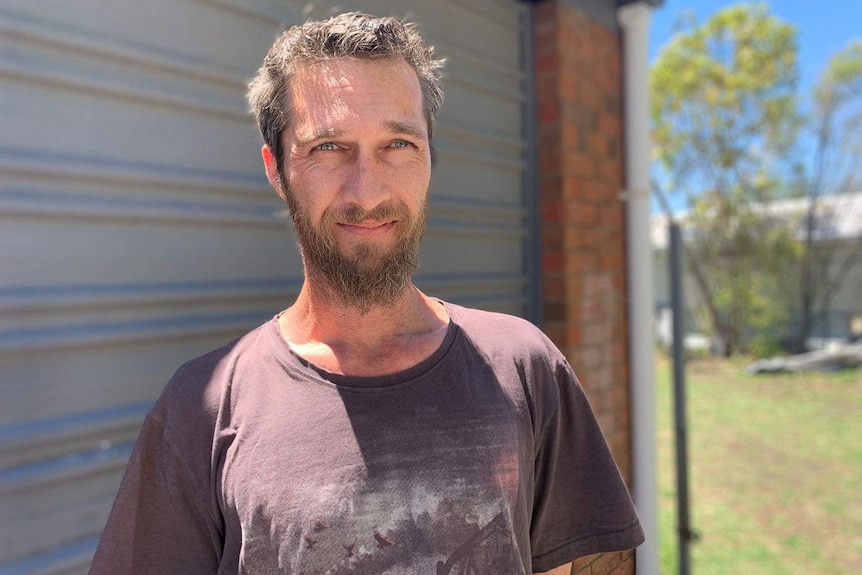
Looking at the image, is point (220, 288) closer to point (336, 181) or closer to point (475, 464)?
point (336, 181)

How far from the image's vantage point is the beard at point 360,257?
122cm

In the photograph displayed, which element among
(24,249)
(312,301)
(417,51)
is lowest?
(312,301)

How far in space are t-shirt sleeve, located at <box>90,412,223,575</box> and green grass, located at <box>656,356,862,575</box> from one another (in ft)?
13.0

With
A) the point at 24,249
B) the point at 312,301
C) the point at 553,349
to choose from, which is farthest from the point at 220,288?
the point at 553,349

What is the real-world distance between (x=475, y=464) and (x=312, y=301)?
0.46 m

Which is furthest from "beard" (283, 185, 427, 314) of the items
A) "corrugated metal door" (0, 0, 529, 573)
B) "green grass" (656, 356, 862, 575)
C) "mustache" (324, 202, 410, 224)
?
"green grass" (656, 356, 862, 575)

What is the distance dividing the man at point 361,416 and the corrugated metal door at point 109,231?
22.4 inches

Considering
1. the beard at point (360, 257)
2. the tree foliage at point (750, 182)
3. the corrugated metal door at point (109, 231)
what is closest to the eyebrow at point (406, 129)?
the beard at point (360, 257)

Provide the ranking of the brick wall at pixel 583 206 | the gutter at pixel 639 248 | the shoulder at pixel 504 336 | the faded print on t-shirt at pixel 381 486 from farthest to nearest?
the gutter at pixel 639 248
the brick wall at pixel 583 206
the shoulder at pixel 504 336
the faded print on t-shirt at pixel 381 486

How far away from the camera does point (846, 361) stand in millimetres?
11938

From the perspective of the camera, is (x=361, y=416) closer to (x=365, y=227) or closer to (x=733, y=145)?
(x=365, y=227)

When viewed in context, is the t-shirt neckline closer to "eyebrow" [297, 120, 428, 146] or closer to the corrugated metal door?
"eyebrow" [297, 120, 428, 146]

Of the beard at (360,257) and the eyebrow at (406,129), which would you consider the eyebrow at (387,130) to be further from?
the beard at (360,257)

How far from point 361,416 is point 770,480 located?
5.98 metres
